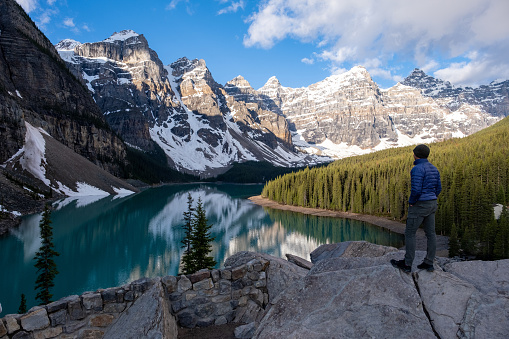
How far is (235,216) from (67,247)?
123 ft

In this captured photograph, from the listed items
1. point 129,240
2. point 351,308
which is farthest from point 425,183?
point 129,240

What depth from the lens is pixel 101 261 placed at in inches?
1286

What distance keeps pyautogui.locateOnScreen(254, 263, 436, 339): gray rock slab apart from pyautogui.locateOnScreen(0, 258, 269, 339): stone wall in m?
3.02

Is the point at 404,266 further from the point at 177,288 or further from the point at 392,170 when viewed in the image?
the point at 392,170

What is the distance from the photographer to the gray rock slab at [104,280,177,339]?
7254 mm

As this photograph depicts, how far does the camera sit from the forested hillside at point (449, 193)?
33625mm

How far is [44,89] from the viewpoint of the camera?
122 meters

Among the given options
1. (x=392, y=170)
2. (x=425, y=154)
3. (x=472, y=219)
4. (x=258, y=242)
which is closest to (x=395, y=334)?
(x=425, y=154)

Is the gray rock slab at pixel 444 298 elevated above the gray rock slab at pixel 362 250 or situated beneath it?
elevated above

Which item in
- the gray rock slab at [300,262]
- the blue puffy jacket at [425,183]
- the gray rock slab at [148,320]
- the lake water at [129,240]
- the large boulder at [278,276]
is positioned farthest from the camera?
the lake water at [129,240]

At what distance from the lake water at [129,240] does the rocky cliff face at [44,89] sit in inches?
2479

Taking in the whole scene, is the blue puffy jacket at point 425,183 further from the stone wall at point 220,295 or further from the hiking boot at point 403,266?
the stone wall at point 220,295

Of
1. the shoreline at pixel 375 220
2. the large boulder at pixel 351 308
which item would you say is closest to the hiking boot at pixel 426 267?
the large boulder at pixel 351 308

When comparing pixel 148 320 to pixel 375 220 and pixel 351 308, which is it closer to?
pixel 351 308
